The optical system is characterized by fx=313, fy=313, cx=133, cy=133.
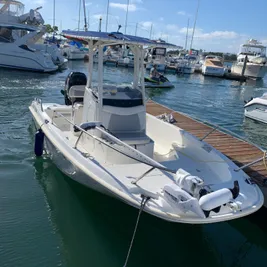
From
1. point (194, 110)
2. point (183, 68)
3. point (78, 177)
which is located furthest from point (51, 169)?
point (183, 68)

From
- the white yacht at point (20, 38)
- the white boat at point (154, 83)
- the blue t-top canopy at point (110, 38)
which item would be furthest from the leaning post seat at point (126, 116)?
the white yacht at point (20, 38)

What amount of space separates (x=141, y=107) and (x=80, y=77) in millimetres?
3796

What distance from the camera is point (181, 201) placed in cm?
382

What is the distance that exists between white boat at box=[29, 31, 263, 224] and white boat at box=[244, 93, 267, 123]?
27.4 ft

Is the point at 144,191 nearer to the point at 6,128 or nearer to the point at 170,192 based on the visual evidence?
the point at 170,192

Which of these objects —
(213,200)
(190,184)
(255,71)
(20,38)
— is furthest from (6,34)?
(255,71)

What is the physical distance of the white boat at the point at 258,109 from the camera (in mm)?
14070

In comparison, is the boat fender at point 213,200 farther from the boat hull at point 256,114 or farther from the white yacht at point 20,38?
the white yacht at point 20,38

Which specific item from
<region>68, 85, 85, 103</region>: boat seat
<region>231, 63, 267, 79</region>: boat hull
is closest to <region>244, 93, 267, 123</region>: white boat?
<region>68, 85, 85, 103</region>: boat seat

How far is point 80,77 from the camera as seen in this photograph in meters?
9.42

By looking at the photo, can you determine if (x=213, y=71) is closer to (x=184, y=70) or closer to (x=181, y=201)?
(x=184, y=70)

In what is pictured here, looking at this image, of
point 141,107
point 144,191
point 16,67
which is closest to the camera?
point 144,191

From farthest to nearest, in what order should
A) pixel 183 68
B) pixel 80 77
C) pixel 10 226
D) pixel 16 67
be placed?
pixel 183 68, pixel 16 67, pixel 80 77, pixel 10 226

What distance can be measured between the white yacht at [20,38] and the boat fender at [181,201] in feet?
85.1
